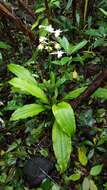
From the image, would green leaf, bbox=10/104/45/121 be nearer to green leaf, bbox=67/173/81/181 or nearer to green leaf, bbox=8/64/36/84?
green leaf, bbox=8/64/36/84

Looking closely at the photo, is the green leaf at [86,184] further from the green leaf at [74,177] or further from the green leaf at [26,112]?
the green leaf at [26,112]

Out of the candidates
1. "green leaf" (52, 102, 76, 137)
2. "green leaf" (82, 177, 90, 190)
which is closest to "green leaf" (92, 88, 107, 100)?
"green leaf" (52, 102, 76, 137)

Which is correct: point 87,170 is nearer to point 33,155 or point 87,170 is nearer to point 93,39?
point 33,155

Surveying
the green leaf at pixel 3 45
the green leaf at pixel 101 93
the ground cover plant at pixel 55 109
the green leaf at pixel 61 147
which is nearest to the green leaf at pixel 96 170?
the ground cover plant at pixel 55 109

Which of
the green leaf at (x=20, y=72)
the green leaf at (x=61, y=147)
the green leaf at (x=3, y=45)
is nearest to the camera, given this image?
the green leaf at (x=61, y=147)

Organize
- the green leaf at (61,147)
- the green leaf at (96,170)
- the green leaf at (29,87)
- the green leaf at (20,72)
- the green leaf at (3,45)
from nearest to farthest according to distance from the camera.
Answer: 1. the green leaf at (61,147)
2. the green leaf at (96,170)
3. the green leaf at (29,87)
4. the green leaf at (20,72)
5. the green leaf at (3,45)

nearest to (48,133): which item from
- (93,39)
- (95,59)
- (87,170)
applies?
(87,170)

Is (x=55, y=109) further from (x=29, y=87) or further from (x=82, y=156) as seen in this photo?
(x=82, y=156)
